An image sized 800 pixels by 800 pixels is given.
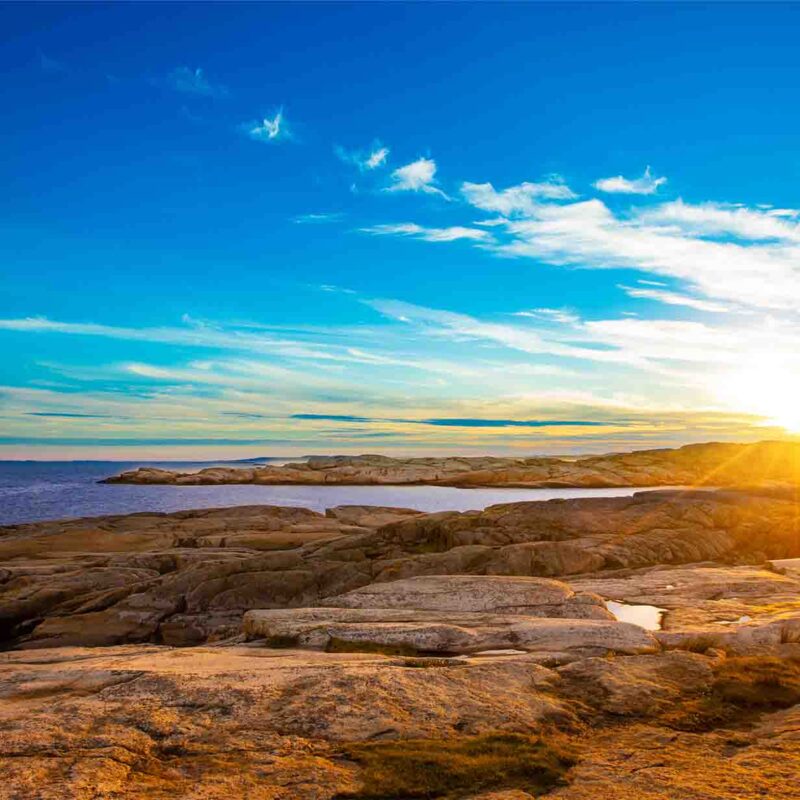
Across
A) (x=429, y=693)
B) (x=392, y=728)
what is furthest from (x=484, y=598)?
(x=392, y=728)

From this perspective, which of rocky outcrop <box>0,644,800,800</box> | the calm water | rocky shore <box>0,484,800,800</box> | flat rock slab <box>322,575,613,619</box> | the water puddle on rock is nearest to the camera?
rocky outcrop <box>0,644,800,800</box>

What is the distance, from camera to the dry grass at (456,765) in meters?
9.99

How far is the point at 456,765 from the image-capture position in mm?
10570

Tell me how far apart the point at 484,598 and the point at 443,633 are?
6.16 metres

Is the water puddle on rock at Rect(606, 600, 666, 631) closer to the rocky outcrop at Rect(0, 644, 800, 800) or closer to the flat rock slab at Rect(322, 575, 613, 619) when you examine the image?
the flat rock slab at Rect(322, 575, 613, 619)

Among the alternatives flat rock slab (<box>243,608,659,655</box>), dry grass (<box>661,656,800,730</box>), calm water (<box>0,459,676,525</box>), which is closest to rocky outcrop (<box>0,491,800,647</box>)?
flat rock slab (<box>243,608,659,655</box>)

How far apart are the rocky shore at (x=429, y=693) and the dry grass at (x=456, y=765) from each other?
40 mm

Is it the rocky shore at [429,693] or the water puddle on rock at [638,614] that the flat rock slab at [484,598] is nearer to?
the rocky shore at [429,693]

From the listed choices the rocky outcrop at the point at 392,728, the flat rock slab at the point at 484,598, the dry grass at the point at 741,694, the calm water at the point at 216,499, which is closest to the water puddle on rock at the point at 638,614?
the flat rock slab at the point at 484,598

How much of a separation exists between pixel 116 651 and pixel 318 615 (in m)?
6.80

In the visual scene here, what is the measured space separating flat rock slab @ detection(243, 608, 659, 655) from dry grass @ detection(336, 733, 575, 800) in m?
6.65

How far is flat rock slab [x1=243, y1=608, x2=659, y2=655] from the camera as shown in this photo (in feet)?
59.5

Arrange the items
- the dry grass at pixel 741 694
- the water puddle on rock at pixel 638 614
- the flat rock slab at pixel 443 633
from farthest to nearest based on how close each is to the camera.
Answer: the water puddle on rock at pixel 638 614 < the flat rock slab at pixel 443 633 < the dry grass at pixel 741 694

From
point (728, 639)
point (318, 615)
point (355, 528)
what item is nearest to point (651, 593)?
point (728, 639)
